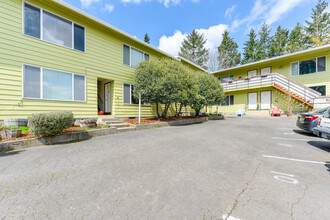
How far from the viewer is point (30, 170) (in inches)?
125

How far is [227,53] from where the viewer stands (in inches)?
1377

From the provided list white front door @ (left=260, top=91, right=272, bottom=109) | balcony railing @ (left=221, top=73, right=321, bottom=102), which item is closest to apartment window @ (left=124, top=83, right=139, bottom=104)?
balcony railing @ (left=221, top=73, right=321, bottom=102)

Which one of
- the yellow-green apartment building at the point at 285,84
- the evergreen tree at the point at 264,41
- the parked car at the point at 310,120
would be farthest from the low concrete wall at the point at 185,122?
the evergreen tree at the point at 264,41

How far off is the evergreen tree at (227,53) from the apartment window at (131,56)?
2841cm

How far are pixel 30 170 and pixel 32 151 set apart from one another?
178 centimetres

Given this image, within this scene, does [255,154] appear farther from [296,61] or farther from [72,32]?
[296,61]

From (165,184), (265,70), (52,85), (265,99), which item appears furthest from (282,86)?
(52,85)

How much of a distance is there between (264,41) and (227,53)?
28.6ft

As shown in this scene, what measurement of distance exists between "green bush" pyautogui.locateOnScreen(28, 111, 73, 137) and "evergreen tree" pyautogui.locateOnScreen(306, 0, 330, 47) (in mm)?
39300

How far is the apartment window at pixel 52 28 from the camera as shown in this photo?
6711mm

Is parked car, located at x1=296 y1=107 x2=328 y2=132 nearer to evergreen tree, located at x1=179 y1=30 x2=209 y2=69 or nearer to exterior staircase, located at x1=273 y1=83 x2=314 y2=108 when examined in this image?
exterior staircase, located at x1=273 y1=83 x2=314 y2=108

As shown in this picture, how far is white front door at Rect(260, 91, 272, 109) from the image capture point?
16.8 m

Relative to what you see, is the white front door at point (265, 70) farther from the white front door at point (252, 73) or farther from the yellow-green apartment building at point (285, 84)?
the white front door at point (252, 73)

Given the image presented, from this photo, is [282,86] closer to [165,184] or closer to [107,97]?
[107,97]
